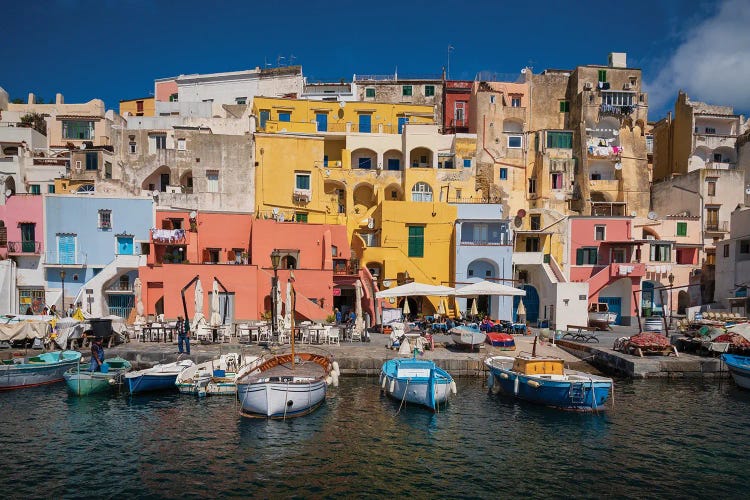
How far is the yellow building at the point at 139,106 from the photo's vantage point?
193ft

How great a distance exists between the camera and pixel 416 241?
40.0m

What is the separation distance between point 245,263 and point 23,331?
1337 centimetres

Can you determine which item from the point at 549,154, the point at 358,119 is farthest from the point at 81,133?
the point at 549,154

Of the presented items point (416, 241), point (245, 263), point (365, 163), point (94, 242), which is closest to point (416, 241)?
point (416, 241)

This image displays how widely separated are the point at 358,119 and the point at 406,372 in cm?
3411

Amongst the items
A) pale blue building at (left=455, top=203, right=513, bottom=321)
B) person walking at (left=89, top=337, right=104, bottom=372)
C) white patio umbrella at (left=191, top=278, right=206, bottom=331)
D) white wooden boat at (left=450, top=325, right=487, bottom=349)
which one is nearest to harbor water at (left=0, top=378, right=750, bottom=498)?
person walking at (left=89, top=337, right=104, bottom=372)

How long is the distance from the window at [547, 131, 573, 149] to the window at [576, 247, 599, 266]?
12.3 metres

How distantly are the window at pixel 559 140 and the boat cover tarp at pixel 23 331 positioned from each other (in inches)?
1697

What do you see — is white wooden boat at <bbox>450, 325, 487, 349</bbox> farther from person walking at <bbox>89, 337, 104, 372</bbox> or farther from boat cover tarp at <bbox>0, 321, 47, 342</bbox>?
boat cover tarp at <bbox>0, 321, 47, 342</bbox>

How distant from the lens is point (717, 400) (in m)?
22.1

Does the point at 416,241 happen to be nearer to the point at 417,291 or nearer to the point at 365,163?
the point at 417,291

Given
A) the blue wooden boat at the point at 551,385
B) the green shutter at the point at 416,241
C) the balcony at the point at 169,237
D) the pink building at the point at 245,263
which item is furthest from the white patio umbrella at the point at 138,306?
the green shutter at the point at 416,241

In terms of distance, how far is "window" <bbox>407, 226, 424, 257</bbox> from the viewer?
131 ft

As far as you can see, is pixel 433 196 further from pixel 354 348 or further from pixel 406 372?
pixel 406 372
